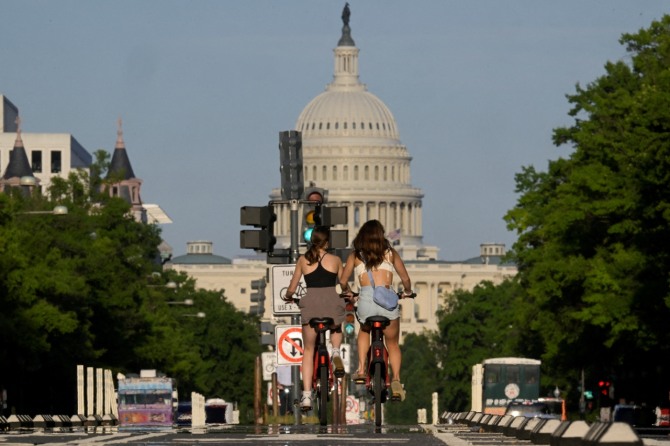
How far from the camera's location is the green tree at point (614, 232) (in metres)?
62.8

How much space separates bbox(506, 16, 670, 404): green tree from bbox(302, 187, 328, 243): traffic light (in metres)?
26.0

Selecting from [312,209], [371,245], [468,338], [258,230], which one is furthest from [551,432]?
[468,338]

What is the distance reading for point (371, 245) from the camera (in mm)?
23766

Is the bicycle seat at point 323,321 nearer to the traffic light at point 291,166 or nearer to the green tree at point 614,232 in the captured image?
the traffic light at point 291,166

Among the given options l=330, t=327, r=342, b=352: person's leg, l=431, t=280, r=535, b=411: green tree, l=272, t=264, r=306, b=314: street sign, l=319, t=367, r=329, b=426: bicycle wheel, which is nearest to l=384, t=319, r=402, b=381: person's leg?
l=330, t=327, r=342, b=352: person's leg

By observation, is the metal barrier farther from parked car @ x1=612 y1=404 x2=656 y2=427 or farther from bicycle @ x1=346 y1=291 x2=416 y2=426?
parked car @ x1=612 y1=404 x2=656 y2=427

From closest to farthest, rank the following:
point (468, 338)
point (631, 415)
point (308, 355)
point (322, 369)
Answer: point (322, 369), point (308, 355), point (631, 415), point (468, 338)

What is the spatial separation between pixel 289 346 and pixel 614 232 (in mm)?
34051

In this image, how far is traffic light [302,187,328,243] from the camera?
3322 cm

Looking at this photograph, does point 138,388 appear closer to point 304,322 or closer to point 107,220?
point 107,220

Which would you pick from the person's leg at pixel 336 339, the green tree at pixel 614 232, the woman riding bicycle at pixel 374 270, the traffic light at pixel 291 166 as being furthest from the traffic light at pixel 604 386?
the woman riding bicycle at pixel 374 270

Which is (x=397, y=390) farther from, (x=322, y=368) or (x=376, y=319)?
(x=322, y=368)

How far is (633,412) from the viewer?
209ft

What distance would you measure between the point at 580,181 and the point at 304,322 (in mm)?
50045
